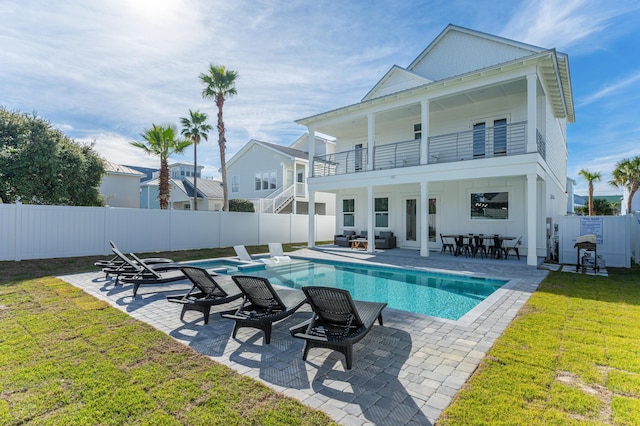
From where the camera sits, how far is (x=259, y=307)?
508 centimetres

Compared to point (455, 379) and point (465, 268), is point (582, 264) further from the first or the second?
point (455, 379)

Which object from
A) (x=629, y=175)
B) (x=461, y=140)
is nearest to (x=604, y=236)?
(x=461, y=140)

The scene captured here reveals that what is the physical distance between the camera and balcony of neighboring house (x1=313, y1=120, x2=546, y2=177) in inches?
506

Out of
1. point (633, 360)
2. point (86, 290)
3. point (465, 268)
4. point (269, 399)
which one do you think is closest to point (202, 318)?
point (269, 399)

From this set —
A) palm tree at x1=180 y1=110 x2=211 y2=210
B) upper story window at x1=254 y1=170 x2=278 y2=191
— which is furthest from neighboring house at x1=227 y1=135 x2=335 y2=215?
palm tree at x1=180 y1=110 x2=211 y2=210

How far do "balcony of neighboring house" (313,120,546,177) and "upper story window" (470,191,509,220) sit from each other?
180 centimetres

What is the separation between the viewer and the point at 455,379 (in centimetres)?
337

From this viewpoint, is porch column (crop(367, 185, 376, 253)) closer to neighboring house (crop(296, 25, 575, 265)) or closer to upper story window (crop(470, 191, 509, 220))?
neighboring house (crop(296, 25, 575, 265))

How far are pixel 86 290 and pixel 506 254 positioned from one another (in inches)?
535

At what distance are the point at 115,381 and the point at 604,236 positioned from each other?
14.5 m

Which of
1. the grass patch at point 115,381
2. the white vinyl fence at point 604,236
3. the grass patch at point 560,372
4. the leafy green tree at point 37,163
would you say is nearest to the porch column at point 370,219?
the white vinyl fence at point 604,236

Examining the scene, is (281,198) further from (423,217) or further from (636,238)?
(636,238)

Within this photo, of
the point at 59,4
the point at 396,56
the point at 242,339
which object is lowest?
the point at 242,339

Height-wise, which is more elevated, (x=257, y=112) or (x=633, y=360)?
(x=257, y=112)
